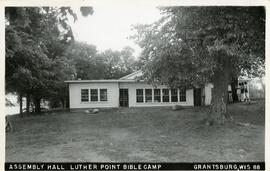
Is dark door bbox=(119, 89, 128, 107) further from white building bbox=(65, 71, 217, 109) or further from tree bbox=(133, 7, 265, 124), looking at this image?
tree bbox=(133, 7, 265, 124)

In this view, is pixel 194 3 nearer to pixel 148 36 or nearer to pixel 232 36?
pixel 232 36

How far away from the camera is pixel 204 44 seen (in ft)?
33.9

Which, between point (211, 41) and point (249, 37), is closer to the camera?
point (249, 37)

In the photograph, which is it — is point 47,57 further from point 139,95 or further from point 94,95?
point 139,95

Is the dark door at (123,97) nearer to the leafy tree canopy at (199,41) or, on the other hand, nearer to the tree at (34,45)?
the tree at (34,45)

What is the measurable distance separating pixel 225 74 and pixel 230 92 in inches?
580

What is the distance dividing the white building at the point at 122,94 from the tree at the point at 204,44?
10.2m

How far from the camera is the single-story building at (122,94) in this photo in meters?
22.8

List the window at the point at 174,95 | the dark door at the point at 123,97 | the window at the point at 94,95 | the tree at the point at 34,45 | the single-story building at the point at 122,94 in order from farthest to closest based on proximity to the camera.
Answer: the dark door at the point at 123,97, the window at the point at 174,95, the window at the point at 94,95, the single-story building at the point at 122,94, the tree at the point at 34,45

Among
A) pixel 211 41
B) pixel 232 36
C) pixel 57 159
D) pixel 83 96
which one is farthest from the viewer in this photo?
pixel 83 96

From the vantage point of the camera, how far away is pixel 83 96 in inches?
900

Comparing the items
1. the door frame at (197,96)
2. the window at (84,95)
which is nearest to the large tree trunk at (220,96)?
the door frame at (197,96)

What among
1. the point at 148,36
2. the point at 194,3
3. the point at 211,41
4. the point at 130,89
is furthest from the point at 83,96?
the point at 194,3
